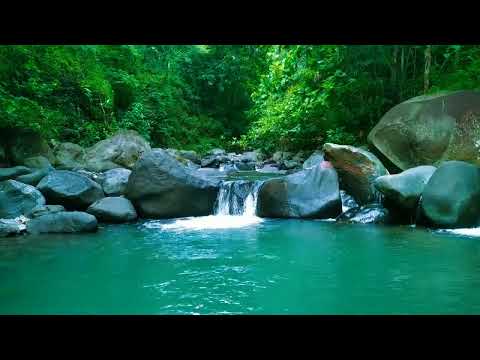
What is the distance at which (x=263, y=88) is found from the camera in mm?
A: 19375

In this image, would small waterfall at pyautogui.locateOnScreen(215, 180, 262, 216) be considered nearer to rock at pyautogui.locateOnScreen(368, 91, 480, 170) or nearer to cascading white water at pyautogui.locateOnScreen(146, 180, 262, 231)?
cascading white water at pyautogui.locateOnScreen(146, 180, 262, 231)

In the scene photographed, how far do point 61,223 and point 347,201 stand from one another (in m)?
6.66

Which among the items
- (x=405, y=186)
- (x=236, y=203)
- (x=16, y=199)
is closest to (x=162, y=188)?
(x=236, y=203)

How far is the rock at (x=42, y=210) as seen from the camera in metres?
9.30

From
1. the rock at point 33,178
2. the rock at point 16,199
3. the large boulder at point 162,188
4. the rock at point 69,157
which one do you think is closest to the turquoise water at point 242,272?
the rock at point 16,199

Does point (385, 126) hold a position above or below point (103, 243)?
above

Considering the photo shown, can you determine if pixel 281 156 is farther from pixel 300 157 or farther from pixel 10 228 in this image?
pixel 10 228

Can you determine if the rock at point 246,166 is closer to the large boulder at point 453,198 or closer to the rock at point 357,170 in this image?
the rock at point 357,170

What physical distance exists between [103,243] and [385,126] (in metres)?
7.84

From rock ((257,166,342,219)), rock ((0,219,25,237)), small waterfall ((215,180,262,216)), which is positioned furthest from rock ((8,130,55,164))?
rock ((257,166,342,219))
